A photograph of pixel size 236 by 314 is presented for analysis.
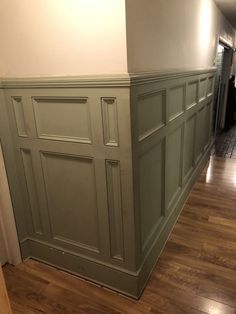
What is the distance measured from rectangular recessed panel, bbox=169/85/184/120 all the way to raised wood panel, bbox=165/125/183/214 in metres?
0.14

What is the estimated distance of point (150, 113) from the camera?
1.54m

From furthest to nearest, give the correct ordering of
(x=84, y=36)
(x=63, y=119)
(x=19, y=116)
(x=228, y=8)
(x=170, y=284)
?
(x=228, y=8)
(x=170, y=284)
(x=19, y=116)
(x=63, y=119)
(x=84, y=36)

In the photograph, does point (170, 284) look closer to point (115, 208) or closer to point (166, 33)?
point (115, 208)

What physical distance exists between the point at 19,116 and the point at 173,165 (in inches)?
49.9

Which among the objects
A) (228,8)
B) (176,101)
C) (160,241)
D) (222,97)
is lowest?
(160,241)

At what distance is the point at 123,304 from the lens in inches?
63.1

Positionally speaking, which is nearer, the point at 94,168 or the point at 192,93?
the point at 94,168

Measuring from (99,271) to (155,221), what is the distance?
0.52 metres

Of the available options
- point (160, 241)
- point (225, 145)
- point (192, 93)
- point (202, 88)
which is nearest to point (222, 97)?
point (225, 145)

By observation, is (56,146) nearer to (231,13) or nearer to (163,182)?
(163,182)

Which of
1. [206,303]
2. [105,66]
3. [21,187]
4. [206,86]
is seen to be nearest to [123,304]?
[206,303]

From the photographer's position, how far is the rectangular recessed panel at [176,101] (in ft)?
6.27

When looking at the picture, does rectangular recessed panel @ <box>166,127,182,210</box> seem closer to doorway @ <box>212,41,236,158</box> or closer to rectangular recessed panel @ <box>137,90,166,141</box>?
rectangular recessed panel @ <box>137,90,166,141</box>

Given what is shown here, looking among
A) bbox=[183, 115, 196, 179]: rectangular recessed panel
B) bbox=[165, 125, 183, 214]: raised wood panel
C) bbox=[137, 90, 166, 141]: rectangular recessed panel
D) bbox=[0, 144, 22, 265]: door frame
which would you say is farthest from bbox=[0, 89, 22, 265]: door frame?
bbox=[183, 115, 196, 179]: rectangular recessed panel
